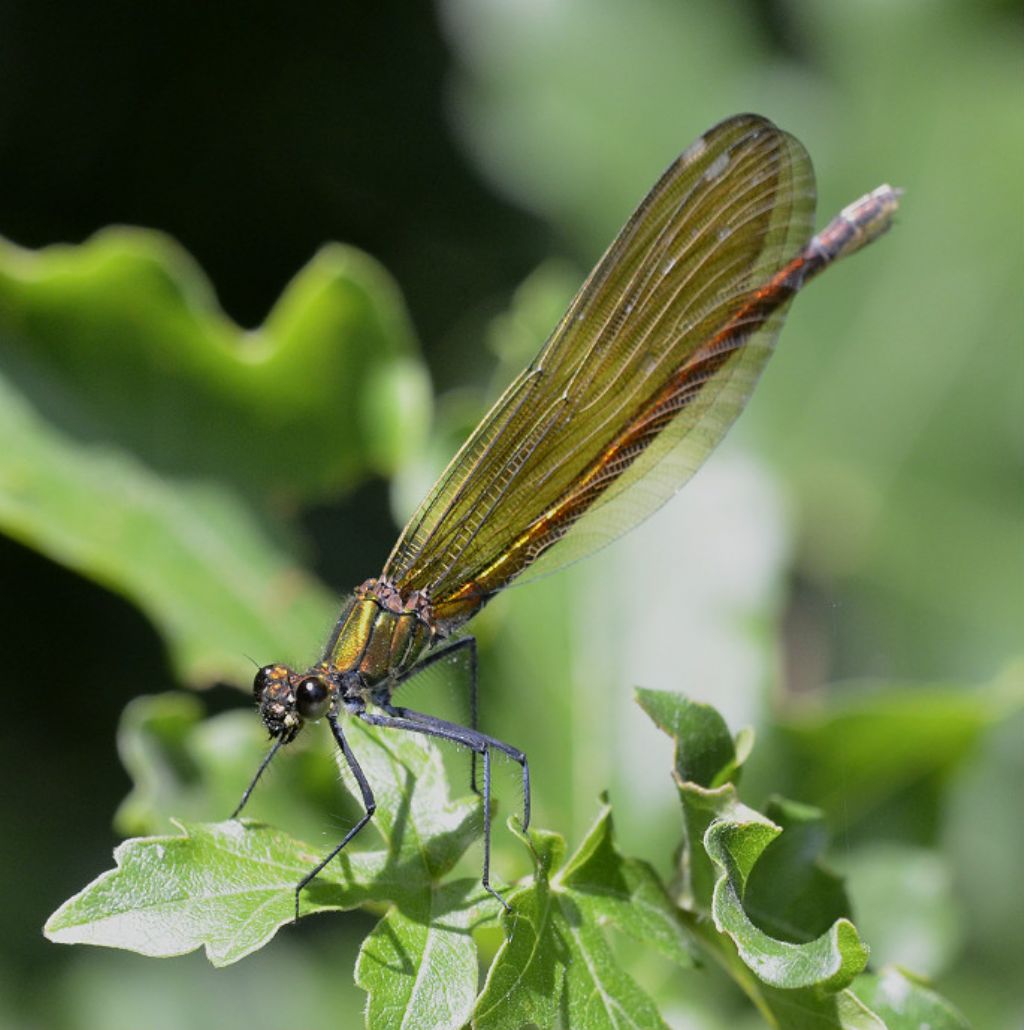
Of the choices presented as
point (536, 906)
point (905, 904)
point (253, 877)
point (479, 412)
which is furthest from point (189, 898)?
point (479, 412)

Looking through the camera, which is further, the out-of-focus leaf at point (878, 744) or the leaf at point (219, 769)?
the out-of-focus leaf at point (878, 744)

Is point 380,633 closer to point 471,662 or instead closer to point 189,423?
point 471,662

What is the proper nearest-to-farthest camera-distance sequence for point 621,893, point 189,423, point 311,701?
point 621,893 < point 311,701 < point 189,423

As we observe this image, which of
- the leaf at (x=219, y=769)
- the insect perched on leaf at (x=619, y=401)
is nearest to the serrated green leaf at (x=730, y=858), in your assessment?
the insect perched on leaf at (x=619, y=401)

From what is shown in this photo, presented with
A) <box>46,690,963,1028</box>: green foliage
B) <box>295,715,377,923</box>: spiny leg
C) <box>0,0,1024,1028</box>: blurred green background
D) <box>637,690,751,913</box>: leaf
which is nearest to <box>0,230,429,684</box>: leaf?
<box>0,0,1024,1028</box>: blurred green background

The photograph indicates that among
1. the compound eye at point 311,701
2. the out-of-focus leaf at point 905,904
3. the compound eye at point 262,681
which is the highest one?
the out-of-focus leaf at point 905,904

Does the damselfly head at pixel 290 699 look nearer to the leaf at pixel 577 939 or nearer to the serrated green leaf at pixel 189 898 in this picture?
the serrated green leaf at pixel 189 898

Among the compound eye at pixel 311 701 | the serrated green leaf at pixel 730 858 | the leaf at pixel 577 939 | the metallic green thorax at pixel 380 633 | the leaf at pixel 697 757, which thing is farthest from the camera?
the metallic green thorax at pixel 380 633
